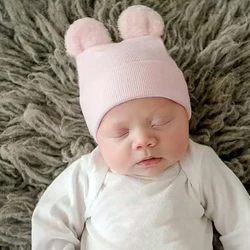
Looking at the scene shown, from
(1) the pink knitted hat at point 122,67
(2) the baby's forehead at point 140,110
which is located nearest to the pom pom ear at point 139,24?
(1) the pink knitted hat at point 122,67

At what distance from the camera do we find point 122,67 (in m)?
1.07

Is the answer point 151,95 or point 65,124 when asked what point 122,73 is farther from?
point 65,124

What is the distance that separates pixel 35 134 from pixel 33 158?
5 cm

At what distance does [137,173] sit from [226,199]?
6.7 inches

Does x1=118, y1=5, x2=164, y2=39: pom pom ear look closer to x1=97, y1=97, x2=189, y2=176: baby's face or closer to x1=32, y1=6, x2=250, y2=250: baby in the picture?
x1=32, y1=6, x2=250, y2=250: baby

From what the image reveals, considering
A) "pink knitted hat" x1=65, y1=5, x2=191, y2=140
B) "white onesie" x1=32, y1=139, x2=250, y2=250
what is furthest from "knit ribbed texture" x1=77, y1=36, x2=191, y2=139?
"white onesie" x1=32, y1=139, x2=250, y2=250

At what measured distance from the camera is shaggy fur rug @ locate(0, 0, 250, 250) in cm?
120

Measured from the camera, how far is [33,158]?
1213 mm

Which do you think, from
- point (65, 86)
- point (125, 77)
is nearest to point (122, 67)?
point (125, 77)

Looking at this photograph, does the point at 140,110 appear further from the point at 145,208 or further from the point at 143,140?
the point at 145,208

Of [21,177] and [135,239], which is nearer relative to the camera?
[135,239]

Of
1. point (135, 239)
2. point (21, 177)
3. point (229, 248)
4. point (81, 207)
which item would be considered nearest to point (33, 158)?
point (21, 177)

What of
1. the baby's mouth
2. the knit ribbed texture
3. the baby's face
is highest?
the knit ribbed texture

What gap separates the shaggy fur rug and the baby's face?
139 mm
